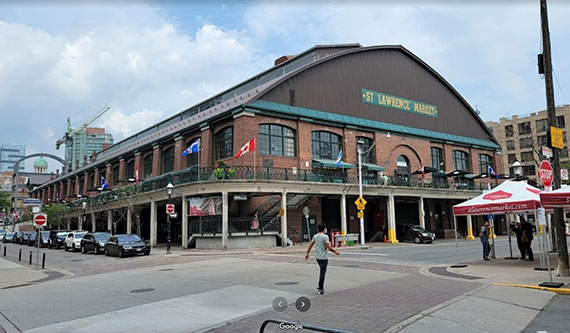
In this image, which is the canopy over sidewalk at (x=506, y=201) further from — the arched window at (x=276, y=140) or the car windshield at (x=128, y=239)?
the arched window at (x=276, y=140)

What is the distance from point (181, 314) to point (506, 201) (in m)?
12.3

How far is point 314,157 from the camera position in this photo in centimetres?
3691

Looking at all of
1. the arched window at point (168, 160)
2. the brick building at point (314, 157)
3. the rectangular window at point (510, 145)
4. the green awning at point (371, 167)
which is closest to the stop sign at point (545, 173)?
the brick building at point (314, 157)

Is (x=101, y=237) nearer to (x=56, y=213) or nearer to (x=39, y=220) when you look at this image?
(x=39, y=220)

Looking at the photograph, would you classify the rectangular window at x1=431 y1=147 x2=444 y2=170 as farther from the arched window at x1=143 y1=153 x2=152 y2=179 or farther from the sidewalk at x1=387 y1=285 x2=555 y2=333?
the sidewalk at x1=387 y1=285 x2=555 y2=333

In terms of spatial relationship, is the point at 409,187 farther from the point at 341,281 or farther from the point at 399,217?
the point at 341,281

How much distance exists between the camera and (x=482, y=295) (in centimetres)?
998

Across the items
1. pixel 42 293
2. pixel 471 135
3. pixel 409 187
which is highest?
pixel 471 135

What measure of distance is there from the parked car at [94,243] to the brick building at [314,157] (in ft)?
17.5

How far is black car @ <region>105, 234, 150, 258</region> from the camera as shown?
2580 centimetres

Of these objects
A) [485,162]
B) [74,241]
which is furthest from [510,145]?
[74,241]

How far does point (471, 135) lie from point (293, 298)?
47378mm

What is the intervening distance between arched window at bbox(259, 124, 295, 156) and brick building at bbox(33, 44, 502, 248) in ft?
0.29

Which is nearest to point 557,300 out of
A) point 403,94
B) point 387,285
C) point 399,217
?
point 387,285
